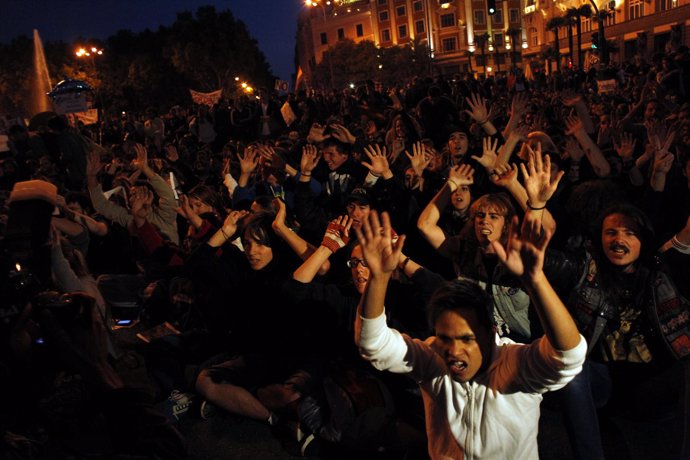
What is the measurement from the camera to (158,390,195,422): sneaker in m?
3.99

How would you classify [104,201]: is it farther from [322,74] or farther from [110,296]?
[322,74]

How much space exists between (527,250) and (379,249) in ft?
1.80

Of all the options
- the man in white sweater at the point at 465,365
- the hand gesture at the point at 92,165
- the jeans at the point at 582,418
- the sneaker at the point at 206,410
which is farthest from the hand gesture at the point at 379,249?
the hand gesture at the point at 92,165

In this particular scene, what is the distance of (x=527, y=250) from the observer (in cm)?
170

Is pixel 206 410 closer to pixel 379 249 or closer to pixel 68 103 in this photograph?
pixel 379 249

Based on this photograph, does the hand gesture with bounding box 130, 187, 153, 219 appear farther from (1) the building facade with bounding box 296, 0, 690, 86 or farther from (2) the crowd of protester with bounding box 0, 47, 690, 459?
(1) the building facade with bounding box 296, 0, 690, 86

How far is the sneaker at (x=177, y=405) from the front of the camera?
3.99 meters

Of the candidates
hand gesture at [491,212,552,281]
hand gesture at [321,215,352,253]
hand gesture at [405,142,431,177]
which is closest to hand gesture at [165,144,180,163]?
hand gesture at [405,142,431,177]

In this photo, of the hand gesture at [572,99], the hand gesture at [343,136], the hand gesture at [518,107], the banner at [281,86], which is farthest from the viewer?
the banner at [281,86]

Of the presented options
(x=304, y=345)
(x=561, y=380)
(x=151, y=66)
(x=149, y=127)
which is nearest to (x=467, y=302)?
(x=561, y=380)

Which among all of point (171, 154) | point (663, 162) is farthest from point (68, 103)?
point (663, 162)

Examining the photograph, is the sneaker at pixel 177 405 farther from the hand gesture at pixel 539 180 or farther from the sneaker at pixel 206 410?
the hand gesture at pixel 539 180

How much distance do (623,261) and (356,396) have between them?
1795 millimetres

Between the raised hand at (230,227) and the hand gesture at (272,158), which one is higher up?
the hand gesture at (272,158)
